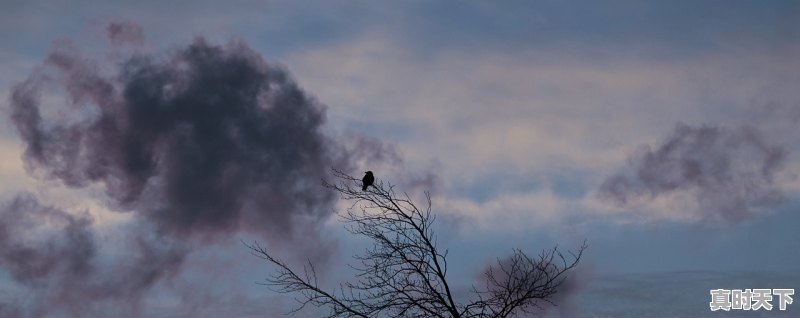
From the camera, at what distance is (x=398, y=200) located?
1396cm

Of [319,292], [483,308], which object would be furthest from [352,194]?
[483,308]

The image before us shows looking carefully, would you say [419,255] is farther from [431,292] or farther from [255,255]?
[255,255]

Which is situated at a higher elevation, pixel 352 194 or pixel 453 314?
pixel 352 194

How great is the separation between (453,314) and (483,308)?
1.81 feet

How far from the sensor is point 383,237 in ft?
45.9

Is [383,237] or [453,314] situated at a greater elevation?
[383,237]

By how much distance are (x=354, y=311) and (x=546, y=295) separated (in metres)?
2.97

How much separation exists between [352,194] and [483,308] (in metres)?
2.66

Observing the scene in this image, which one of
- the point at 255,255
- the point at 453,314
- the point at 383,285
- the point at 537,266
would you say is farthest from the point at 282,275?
the point at 537,266

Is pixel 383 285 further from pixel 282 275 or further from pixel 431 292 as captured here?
pixel 282 275

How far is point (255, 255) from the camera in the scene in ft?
46.4

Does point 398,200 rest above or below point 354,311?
above

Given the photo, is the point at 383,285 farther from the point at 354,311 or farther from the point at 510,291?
the point at 510,291

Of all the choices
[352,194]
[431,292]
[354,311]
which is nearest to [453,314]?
[431,292]
